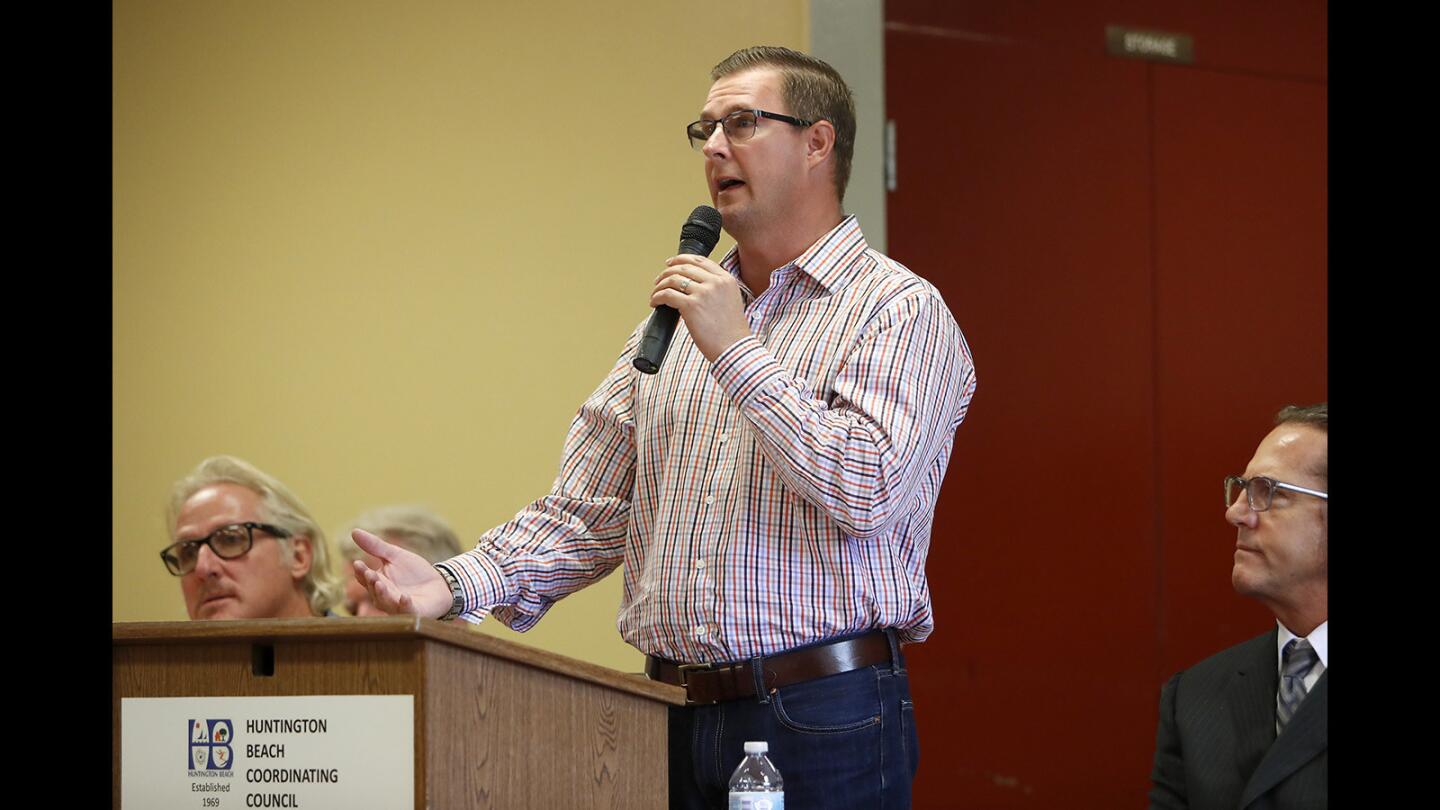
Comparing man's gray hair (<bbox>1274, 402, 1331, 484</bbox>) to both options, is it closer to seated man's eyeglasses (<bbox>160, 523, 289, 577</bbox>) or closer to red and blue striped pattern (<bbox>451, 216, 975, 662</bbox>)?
red and blue striped pattern (<bbox>451, 216, 975, 662</bbox>)

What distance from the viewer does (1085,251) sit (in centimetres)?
440

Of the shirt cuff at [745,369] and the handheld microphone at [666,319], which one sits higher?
the handheld microphone at [666,319]

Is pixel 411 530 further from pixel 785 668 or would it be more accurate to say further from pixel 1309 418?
pixel 1309 418

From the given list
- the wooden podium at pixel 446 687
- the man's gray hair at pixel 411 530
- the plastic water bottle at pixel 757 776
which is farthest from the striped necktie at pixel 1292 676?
the man's gray hair at pixel 411 530

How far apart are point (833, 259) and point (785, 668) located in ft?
1.99

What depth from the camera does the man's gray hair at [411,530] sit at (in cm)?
384

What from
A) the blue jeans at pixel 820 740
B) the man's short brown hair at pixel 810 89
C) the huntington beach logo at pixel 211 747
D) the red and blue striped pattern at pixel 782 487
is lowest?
the blue jeans at pixel 820 740

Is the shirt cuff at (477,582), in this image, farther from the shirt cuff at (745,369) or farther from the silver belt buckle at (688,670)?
the shirt cuff at (745,369)

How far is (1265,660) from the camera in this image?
108 inches

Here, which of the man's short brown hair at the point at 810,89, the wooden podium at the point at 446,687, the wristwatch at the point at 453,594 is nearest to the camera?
the wooden podium at the point at 446,687

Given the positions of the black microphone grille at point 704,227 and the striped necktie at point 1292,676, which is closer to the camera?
the black microphone grille at point 704,227

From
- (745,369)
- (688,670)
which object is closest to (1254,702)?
(688,670)

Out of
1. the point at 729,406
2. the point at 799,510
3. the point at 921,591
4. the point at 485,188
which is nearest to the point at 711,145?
the point at 729,406

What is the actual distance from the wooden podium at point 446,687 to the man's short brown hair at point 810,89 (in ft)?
3.11
